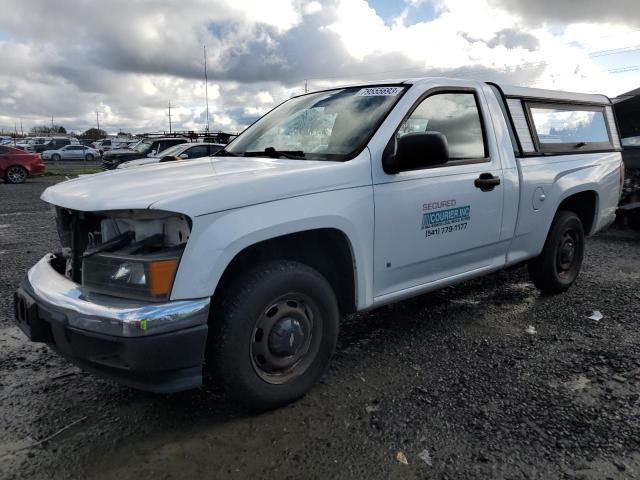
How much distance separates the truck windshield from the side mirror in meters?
0.21

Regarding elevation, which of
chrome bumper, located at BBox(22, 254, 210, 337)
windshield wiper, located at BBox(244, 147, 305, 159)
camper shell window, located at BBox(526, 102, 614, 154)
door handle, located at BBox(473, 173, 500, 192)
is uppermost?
camper shell window, located at BBox(526, 102, 614, 154)

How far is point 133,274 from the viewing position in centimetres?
243

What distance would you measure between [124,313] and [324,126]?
186 centimetres

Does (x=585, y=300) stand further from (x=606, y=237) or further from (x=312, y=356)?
(x=606, y=237)

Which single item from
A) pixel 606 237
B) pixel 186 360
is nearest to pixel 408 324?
pixel 186 360

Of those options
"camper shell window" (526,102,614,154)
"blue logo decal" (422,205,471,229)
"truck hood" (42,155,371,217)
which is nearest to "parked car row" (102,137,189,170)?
"camper shell window" (526,102,614,154)

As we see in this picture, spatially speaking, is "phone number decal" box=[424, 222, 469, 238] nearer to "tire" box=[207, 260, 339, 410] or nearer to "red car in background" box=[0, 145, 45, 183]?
"tire" box=[207, 260, 339, 410]

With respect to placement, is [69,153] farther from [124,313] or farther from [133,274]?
[124,313]

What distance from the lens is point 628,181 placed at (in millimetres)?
8242

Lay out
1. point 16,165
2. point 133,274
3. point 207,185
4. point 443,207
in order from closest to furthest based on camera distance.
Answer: point 133,274, point 207,185, point 443,207, point 16,165

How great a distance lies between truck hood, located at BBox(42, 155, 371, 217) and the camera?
2.44 m

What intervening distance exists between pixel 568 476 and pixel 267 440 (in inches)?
55.7

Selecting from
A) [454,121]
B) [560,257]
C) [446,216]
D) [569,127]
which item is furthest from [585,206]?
[446,216]

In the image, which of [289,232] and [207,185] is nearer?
[207,185]
